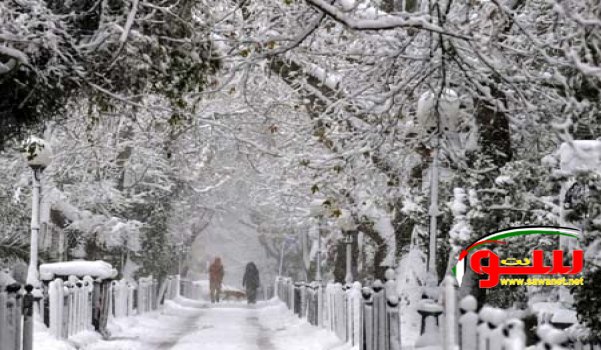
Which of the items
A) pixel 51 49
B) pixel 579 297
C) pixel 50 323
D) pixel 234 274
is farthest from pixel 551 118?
pixel 234 274

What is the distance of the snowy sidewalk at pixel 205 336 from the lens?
16156 mm

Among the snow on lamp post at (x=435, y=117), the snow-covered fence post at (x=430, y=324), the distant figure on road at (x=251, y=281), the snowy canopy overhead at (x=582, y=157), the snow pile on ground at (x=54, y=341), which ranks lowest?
the distant figure on road at (x=251, y=281)

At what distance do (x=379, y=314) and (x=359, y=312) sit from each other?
8.97ft

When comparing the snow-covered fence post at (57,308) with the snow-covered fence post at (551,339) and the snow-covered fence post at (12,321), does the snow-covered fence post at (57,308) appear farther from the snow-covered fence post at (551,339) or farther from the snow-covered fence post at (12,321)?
the snow-covered fence post at (551,339)

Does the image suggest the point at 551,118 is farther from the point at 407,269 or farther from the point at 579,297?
the point at 407,269

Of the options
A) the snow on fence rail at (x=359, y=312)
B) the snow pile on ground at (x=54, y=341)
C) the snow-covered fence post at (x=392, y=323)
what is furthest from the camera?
the snow pile on ground at (x=54, y=341)

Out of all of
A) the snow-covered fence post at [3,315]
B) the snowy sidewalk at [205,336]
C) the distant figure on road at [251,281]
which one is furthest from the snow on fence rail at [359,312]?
the distant figure on road at [251,281]

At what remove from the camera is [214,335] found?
770 inches

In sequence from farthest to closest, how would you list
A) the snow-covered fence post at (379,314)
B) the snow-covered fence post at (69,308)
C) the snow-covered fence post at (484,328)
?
the snow-covered fence post at (69,308)
the snow-covered fence post at (379,314)
the snow-covered fence post at (484,328)

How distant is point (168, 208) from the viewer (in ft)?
114

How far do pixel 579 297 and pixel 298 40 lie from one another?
368cm

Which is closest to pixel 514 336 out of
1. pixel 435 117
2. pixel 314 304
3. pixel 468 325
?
pixel 468 325

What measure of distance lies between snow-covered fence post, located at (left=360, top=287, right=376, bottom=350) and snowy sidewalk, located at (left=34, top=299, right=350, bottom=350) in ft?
7.89

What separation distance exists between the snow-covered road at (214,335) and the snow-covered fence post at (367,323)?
101 inches
